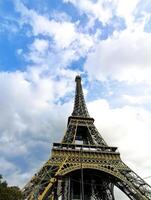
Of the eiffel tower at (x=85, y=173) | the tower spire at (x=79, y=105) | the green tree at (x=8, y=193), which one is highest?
the tower spire at (x=79, y=105)

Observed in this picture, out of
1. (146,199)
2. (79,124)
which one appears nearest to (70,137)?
(79,124)

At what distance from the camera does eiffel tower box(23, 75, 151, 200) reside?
5044 cm

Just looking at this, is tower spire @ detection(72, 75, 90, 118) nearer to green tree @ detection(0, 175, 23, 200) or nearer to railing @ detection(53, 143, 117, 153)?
railing @ detection(53, 143, 117, 153)

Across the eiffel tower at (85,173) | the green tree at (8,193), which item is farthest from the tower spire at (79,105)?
the green tree at (8,193)

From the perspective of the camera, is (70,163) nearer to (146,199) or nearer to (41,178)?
(41,178)

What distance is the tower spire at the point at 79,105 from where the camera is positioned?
71.3m

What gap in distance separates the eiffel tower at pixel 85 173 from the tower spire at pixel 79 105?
427cm

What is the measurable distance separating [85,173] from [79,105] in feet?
63.6

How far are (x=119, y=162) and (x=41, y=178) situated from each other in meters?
13.1

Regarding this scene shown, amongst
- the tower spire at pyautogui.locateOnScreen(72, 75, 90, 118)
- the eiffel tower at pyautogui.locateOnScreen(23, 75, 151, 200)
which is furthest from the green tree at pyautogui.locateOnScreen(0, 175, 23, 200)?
the tower spire at pyautogui.locateOnScreen(72, 75, 90, 118)

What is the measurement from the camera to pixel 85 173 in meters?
57.1

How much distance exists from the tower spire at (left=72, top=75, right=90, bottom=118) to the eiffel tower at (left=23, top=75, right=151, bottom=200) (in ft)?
14.0

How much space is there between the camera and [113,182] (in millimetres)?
54812

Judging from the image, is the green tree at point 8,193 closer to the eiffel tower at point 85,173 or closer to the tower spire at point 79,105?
the eiffel tower at point 85,173
